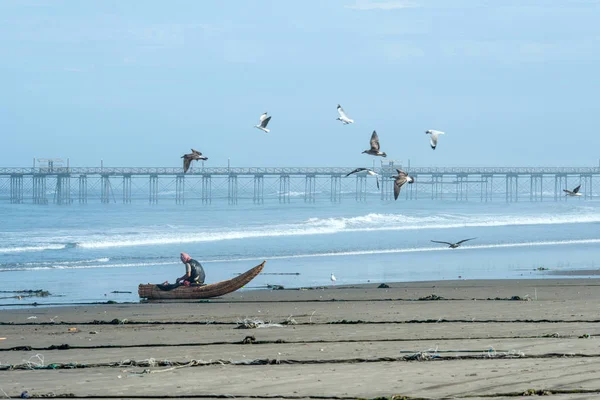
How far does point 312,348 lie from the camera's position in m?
10.1

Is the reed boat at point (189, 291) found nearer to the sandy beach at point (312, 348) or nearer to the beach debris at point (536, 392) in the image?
the sandy beach at point (312, 348)

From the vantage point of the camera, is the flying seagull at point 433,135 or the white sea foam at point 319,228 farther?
the white sea foam at point 319,228

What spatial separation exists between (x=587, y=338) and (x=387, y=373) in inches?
121

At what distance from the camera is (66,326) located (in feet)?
43.2

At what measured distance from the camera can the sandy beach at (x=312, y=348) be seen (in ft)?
25.3

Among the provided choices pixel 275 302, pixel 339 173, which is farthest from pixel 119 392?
pixel 339 173

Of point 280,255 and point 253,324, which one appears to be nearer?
point 253,324

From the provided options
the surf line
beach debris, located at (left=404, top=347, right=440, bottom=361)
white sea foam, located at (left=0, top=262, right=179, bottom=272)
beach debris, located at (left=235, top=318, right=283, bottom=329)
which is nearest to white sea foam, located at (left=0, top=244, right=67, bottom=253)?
white sea foam, located at (left=0, top=262, right=179, bottom=272)

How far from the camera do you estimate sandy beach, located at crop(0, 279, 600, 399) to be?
7711 millimetres

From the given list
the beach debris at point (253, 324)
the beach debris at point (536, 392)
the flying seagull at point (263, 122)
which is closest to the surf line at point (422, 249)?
the flying seagull at point (263, 122)

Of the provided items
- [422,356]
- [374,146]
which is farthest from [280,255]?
[422,356]

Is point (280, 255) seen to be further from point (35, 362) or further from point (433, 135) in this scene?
point (35, 362)

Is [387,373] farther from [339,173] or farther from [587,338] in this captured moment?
[339,173]

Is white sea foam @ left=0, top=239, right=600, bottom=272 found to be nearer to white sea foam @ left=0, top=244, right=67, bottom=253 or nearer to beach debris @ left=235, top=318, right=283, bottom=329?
white sea foam @ left=0, top=244, right=67, bottom=253
